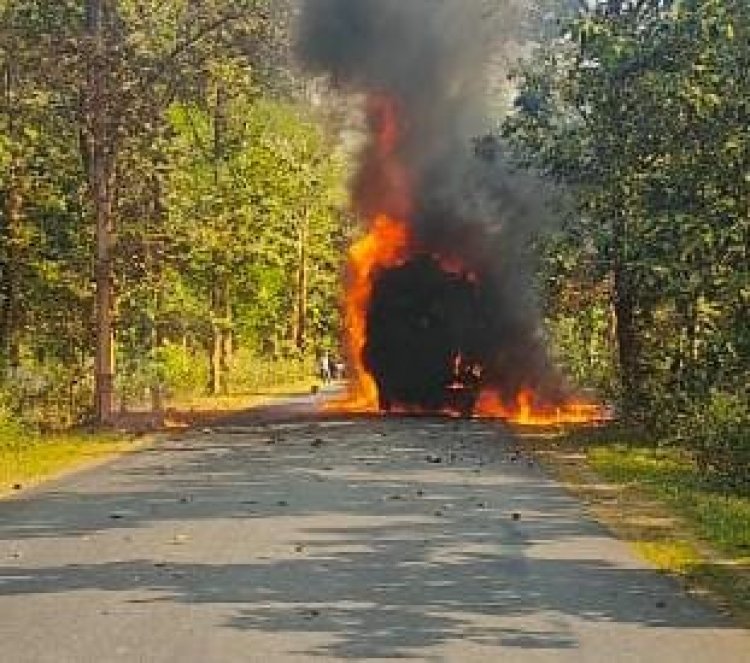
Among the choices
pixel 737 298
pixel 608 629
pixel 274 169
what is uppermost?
pixel 274 169

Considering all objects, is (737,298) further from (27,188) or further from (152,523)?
(27,188)

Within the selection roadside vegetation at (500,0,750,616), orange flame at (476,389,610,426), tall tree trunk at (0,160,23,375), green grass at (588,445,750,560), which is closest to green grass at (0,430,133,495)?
tall tree trunk at (0,160,23,375)

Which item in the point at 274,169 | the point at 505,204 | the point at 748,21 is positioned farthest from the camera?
the point at 274,169

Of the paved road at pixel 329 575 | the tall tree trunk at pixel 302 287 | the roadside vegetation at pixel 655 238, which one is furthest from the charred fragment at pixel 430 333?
the tall tree trunk at pixel 302 287

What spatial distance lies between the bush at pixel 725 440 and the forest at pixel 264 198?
0.12ft

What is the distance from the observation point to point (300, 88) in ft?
135

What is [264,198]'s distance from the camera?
4062 cm

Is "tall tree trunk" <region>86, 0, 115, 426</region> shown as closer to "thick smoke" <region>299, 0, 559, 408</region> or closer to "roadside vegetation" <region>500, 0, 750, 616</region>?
"thick smoke" <region>299, 0, 559, 408</region>

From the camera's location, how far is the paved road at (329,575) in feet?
26.3

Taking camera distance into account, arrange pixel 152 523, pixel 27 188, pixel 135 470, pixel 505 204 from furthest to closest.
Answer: pixel 505 204
pixel 27 188
pixel 135 470
pixel 152 523

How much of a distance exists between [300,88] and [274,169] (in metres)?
4.95

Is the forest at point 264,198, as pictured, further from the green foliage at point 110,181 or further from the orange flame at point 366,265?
the orange flame at point 366,265

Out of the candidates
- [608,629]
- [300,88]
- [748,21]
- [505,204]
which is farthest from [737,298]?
[300,88]

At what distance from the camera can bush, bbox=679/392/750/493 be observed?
55.7ft
